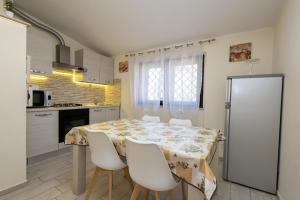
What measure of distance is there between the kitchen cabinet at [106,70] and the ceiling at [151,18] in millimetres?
634

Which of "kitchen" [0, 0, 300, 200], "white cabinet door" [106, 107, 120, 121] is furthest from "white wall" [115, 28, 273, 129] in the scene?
"white cabinet door" [106, 107, 120, 121]

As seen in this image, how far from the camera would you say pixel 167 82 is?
3363 mm

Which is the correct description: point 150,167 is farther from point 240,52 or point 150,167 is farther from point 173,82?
point 240,52

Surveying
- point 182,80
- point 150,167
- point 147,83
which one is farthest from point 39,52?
point 150,167

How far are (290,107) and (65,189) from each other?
2.66 metres

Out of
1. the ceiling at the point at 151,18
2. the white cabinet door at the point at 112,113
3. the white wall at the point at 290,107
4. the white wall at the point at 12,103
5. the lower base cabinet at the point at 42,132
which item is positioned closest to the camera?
the white wall at the point at 290,107

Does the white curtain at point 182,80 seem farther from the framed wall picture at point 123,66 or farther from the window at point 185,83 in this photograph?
the framed wall picture at point 123,66

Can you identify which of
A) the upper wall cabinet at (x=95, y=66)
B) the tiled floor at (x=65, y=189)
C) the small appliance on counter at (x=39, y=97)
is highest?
the upper wall cabinet at (x=95, y=66)

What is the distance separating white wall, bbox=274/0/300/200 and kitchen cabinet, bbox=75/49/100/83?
3.56 m

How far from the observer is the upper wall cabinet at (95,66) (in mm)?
3679

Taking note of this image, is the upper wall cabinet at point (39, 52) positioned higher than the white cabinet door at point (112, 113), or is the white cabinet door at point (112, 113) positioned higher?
the upper wall cabinet at point (39, 52)

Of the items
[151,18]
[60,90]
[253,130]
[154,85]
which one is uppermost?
[151,18]

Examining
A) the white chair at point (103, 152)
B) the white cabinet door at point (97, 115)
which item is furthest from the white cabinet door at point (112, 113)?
the white chair at point (103, 152)

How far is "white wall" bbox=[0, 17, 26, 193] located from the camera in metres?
1.77
